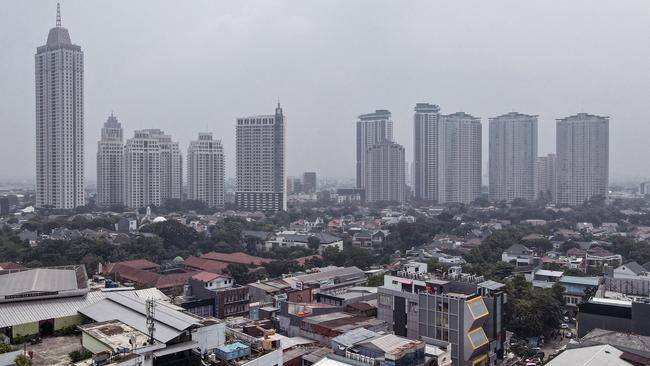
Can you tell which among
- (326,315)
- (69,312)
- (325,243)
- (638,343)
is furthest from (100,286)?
(325,243)

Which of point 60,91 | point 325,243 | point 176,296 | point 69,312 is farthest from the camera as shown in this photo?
point 60,91

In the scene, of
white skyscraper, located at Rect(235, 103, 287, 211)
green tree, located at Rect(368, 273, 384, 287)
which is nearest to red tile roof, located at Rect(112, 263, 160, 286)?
green tree, located at Rect(368, 273, 384, 287)

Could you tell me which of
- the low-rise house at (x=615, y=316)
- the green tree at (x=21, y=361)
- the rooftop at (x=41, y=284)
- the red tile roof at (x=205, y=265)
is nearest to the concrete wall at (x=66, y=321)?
the rooftop at (x=41, y=284)

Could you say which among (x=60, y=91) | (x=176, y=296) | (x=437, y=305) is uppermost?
(x=60, y=91)

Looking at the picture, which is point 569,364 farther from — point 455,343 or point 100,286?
point 100,286

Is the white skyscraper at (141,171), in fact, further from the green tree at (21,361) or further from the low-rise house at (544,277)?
the green tree at (21,361)

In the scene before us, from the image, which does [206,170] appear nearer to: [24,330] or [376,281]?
[376,281]

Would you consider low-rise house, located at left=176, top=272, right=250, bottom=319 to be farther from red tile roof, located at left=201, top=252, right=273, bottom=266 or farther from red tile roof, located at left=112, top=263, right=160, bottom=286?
red tile roof, located at left=201, top=252, right=273, bottom=266
